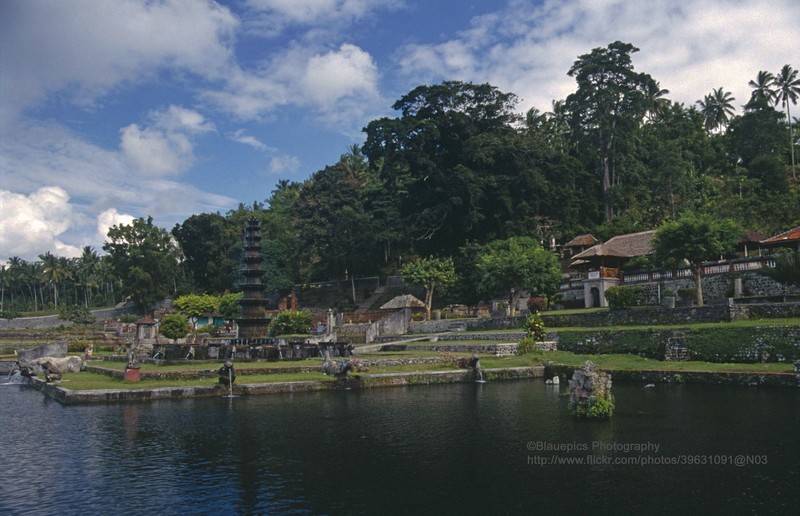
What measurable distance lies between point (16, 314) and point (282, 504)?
9149cm

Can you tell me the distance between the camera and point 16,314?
279ft

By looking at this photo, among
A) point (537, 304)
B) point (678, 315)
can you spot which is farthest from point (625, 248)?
point (678, 315)

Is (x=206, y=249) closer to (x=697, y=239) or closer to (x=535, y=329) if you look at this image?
(x=535, y=329)

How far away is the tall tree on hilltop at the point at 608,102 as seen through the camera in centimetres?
6588

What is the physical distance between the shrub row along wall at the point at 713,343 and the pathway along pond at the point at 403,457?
15.7ft

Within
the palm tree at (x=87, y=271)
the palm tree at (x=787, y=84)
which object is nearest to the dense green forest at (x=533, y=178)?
the palm tree at (x=787, y=84)

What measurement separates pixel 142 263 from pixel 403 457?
81510 mm

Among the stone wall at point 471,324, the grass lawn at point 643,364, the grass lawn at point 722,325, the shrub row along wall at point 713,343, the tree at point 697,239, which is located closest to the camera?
the grass lawn at point 643,364

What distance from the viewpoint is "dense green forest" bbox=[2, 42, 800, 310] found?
60.9 metres

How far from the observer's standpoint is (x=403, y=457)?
526 inches

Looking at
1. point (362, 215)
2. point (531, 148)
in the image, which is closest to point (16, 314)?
point (362, 215)

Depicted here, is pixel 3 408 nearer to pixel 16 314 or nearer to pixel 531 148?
pixel 531 148

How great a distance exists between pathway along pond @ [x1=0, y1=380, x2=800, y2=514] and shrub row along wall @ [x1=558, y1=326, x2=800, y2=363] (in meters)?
4.77

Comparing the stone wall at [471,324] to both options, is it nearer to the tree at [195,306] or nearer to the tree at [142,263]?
the tree at [195,306]
